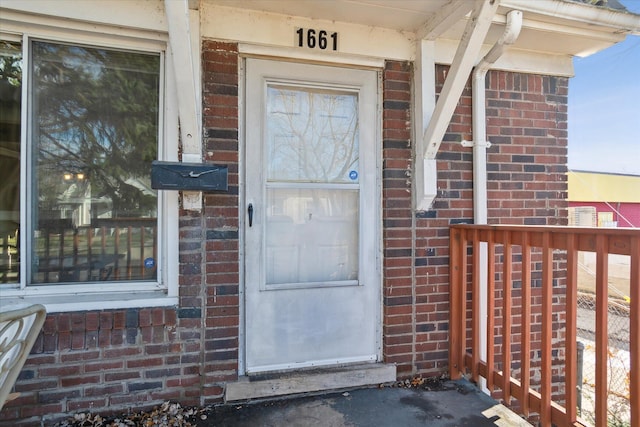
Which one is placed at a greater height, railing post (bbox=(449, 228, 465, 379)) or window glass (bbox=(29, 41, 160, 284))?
window glass (bbox=(29, 41, 160, 284))

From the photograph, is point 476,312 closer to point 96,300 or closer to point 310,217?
point 310,217

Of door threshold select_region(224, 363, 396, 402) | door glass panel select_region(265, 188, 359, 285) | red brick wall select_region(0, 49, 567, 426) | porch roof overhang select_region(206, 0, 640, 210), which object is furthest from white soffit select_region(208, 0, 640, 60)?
door threshold select_region(224, 363, 396, 402)

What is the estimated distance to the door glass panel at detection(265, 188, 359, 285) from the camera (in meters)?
2.53

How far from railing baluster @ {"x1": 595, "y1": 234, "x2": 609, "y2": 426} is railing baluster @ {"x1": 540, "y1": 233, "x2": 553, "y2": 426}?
0.27 meters

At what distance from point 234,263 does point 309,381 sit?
917 mm

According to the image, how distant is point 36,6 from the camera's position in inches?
81.2

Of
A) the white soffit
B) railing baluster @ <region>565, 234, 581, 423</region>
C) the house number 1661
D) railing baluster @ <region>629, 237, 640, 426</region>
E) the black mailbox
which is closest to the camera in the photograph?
railing baluster @ <region>629, 237, 640, 426</region>

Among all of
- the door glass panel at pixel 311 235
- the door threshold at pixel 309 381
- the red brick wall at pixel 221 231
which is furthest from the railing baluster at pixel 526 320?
the red brick wall at pixel 221 231

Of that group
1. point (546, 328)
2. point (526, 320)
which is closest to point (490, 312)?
point (526, 320)

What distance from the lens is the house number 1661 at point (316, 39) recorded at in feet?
8.05

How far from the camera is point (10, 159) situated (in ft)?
7.20

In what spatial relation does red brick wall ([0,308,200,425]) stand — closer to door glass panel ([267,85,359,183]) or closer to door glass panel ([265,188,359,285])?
door glass panel ([265,188,359,285])

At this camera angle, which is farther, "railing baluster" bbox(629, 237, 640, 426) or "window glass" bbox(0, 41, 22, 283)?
"window glass" bbox(0, 41, 22, 283)

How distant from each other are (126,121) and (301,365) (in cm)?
195
